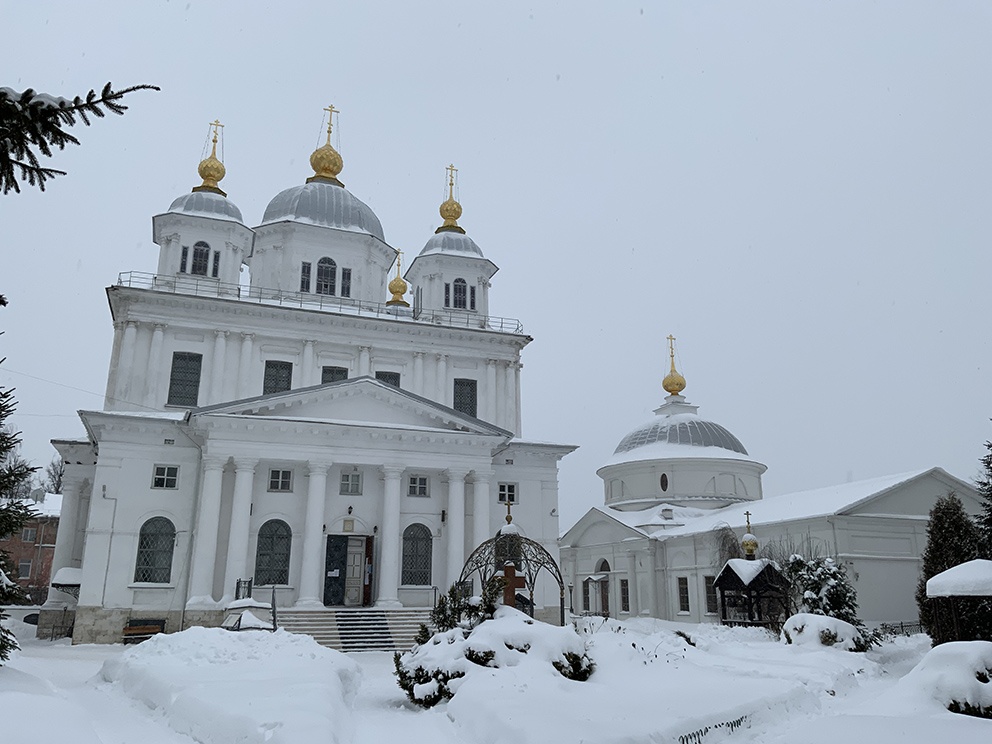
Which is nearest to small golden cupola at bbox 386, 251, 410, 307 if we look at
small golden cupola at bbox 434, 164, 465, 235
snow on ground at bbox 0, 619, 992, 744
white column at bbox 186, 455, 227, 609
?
small golden cupola at bbox 434, 164, 465, 235

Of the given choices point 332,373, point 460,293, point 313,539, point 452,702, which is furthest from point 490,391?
point 452,702

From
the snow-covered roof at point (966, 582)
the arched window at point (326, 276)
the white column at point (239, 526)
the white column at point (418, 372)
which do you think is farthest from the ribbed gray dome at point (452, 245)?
the snow-covered roof at point (966, 582)

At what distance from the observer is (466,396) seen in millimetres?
36719

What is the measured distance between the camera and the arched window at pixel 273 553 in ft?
93.0

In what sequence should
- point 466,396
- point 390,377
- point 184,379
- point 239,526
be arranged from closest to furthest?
point 239,526 < point 184,379 < point 390,377 < point 466,396

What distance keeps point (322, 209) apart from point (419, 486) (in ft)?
47.1

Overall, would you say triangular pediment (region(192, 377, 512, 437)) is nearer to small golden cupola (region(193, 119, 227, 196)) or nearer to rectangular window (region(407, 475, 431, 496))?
rectangular window (region(407, 475, 431, 496))

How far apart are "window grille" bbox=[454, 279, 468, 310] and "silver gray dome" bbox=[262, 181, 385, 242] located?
413cm

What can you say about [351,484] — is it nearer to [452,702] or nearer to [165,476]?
[165,476]

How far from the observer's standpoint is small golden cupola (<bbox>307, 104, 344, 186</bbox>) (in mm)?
39719

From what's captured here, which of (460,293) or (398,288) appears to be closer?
(460,293)

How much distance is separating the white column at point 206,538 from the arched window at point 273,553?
162cm

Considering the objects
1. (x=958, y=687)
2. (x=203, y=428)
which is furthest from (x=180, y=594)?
(x=958, y=687)

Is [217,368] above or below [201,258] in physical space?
below
